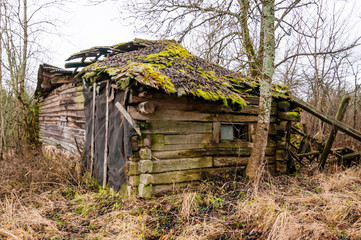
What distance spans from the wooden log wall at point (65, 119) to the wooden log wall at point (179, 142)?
247 centimetres

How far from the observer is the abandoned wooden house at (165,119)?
457 centimetres

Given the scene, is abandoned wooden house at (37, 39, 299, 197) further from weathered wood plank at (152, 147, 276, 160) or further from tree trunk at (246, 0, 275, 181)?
tree trunk at (246, 0, 275, 181)

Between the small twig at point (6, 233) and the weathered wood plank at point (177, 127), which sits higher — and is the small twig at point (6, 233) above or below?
below

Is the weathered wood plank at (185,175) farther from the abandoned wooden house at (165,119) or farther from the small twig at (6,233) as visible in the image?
the small twig at (6,233)

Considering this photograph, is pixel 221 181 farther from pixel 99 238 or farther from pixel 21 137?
pixel 21 137

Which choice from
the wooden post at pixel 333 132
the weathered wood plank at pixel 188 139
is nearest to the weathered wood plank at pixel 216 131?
the weathered wood plank at pixel 188 139

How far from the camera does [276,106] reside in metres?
6.40

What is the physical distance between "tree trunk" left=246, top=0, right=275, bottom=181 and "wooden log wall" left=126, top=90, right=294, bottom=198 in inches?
15.6

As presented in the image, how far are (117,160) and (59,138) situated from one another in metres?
5.36

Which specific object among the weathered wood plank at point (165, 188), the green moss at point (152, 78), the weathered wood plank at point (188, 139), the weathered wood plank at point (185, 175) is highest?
the green moss at point (152, 78)

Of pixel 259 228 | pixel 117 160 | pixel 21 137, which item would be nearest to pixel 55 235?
pixel 117 160

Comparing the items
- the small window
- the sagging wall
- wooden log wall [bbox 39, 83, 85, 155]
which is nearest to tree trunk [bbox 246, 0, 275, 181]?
the small window

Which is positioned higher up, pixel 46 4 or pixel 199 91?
pixel 46 4

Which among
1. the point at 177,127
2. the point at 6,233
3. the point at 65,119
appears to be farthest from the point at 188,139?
the point at 65,119
